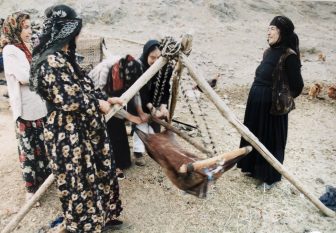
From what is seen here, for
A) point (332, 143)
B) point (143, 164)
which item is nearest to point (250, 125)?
point (143, 164)

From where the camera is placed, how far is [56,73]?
2482 mm

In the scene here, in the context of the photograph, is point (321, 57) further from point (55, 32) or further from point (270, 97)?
point (55, 32)

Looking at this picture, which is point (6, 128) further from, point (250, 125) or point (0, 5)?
point (0, 5)

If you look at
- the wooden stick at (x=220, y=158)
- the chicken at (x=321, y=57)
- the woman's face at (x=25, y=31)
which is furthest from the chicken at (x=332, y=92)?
the woman's face at (x=25, y=31)

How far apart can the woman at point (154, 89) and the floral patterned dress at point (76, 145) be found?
3.13ft

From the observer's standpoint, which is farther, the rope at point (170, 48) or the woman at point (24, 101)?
the woman at point (24, 101)

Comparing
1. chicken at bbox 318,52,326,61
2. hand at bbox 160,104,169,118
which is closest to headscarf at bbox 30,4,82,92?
hand at bbox 160,104,169,118

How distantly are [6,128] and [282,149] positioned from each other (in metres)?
3.96

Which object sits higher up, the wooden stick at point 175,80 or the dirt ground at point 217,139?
the wooden stick at point 175,80

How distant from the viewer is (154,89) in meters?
4.23

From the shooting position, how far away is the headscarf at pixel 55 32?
2480 millimetres

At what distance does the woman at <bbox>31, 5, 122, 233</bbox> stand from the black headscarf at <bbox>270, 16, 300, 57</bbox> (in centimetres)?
182

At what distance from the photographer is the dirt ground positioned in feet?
12.3

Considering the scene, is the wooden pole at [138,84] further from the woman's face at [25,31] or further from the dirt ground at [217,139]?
the woman's face at [25,31]
